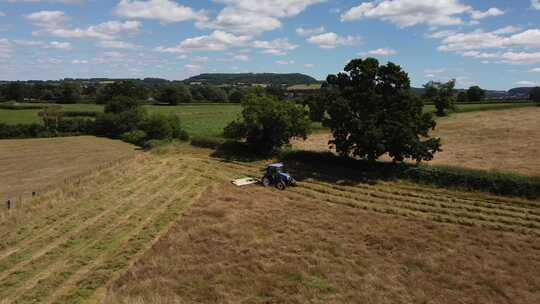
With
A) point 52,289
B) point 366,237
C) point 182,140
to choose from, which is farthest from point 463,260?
point 182,140

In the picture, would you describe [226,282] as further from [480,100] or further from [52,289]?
[480,100]

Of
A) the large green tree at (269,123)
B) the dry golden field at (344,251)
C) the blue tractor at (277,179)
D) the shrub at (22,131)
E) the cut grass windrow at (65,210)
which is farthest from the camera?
the shrub at (22,131)

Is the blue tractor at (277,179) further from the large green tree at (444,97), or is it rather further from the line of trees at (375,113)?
the large green tree at (444,97)

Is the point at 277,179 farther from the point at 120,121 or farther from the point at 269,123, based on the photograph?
the point at 120,121

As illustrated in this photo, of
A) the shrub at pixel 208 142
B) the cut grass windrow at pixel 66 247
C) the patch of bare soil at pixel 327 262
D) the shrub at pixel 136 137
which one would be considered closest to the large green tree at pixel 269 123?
the shrub at pixel 208 142

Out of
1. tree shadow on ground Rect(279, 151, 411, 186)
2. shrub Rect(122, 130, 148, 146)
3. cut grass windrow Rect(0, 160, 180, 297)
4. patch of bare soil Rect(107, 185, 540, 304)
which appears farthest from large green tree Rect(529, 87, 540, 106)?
cut grass windrow Rect(0, 160, 180, 297)

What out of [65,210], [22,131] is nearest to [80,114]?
[22,131]

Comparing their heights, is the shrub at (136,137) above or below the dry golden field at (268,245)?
above
